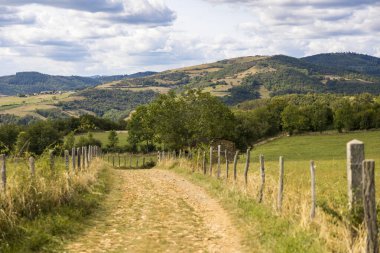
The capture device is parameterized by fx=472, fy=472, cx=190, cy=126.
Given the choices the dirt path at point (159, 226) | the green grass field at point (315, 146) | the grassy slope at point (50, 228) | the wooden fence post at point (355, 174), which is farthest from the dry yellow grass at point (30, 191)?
the green grass field at point (315, 146)

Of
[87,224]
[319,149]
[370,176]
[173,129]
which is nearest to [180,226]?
[87,224]

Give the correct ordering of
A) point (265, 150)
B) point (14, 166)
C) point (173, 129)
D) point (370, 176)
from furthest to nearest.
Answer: point (265, 150) → point (173, 129) → point (14, 166) → point (370, 176)

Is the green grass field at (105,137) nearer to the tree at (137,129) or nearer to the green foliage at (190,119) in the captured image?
the tree at (137,129)

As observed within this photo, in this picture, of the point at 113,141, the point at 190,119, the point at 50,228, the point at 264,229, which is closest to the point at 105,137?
the point at 113,141

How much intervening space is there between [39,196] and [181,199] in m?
7.23

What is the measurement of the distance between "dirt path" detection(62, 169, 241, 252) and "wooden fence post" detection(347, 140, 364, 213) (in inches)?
115

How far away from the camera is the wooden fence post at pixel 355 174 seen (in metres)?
9.95

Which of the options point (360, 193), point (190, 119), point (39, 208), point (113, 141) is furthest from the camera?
point (113, 141)

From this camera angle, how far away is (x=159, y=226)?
1388cm

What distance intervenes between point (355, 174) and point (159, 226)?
615cm

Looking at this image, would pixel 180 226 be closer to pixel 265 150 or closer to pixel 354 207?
pixel 354 207

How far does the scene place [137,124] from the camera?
4220 inches

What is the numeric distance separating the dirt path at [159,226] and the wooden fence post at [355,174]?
9.62 feet

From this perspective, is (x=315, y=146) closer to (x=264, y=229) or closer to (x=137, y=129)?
(x=137, y=129)
